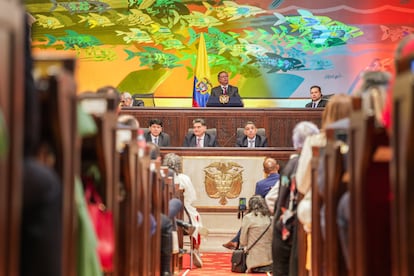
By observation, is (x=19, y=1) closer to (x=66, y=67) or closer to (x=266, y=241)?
(x=66, y=67)

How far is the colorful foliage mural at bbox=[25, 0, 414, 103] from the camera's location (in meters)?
17.3

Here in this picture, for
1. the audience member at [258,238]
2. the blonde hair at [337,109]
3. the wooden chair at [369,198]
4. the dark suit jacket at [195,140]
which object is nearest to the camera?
the wooden chair at [369,198]

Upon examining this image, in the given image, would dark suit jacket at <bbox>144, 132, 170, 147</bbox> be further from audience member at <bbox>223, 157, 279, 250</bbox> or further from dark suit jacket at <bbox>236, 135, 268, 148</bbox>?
audience member at <bbox>223, 157, 279, 250</bbox>

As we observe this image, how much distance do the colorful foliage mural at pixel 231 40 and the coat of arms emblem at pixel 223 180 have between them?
6916 mm

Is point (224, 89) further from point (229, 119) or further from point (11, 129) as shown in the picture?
point (11, 129)

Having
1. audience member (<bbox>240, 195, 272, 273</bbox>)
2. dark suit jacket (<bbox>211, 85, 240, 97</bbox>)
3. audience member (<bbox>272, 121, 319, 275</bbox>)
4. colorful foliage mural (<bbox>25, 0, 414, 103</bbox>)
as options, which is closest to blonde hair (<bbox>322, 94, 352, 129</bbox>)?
audience member (<bbox>272, 121, 319, 275</bbox>)

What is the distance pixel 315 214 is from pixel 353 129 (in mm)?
1378

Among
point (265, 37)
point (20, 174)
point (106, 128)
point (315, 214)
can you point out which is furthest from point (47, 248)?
point (265, 37)

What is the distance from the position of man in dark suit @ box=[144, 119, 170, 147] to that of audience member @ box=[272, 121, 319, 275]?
6.06 m

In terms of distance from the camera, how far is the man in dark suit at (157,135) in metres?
11.8

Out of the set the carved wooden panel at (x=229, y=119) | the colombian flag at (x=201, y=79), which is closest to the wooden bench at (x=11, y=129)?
the carved wooden panel at (x=229, y=119)

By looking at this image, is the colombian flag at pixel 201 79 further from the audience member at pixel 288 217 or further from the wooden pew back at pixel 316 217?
the wooden pew back at pixel 316 217

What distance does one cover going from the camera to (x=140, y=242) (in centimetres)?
482

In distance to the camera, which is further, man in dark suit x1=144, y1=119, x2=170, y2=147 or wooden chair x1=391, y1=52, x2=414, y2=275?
man in dark suit x1=144, y1=119, x2=170, y2=147
